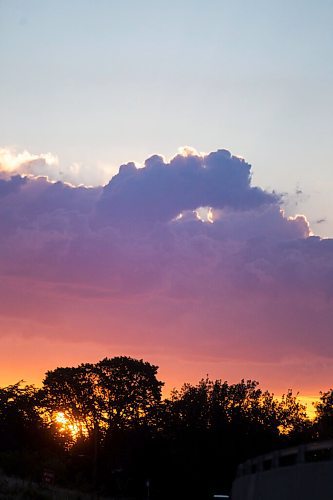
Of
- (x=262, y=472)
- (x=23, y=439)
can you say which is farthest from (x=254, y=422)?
(x=262, y=472)

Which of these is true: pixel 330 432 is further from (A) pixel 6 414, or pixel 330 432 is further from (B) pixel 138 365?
(A) pixel 6 414

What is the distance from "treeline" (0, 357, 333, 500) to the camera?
278 ft

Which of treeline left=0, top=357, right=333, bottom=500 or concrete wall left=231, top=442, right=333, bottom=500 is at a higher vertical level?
treeline left=0, top=357, right=333, bottom=500

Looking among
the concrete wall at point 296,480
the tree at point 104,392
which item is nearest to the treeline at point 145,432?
the tree at point 104,392

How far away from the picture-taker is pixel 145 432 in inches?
3656

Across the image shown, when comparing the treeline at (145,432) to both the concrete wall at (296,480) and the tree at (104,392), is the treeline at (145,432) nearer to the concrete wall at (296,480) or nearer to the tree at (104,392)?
the tree at (104,392)

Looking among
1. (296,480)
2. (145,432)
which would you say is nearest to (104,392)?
(145,432)

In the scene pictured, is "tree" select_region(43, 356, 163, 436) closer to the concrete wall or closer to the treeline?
the treeline

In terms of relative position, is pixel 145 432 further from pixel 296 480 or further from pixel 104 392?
pixel 296 480

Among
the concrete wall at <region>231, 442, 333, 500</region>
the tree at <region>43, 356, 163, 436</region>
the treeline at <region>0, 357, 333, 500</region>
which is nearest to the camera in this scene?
the concrete wall at <region>231, 442, 333, 500</region>

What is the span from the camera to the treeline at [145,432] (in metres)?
84.6

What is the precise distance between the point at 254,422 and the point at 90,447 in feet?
71.7

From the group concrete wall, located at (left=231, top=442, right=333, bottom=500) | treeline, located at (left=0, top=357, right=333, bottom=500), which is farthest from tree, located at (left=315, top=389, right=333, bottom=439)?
concrete wall, located at (left=231, top=442, right=333, bottom=500)

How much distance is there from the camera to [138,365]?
4028 inches
